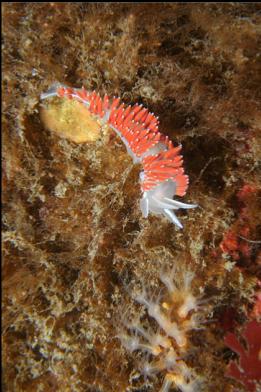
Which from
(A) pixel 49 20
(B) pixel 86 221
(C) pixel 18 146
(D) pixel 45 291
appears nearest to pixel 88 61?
(A) pixel 49 20

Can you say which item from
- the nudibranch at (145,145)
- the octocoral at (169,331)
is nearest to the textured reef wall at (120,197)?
the octocoral at (169,331)

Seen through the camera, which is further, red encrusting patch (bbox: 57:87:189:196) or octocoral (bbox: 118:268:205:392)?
octocoral (bbox: 118:268:205:392)

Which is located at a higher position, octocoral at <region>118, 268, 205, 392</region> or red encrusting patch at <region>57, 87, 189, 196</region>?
red encrusting patch at <region>57, 87, 189, 196</region>

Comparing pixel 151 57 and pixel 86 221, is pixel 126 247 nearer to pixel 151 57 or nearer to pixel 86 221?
pixel 86 221

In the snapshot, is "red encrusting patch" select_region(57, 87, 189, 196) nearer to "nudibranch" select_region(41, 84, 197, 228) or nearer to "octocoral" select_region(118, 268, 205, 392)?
"nudibranch" select_region(41, 84, 197, 228)

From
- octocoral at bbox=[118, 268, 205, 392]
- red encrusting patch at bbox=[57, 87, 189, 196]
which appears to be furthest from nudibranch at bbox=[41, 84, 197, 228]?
octocoral at bbox=[118, 268, 205, 392]

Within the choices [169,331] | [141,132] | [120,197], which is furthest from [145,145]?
[169,331]

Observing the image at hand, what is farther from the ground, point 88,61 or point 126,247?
point 88,61
